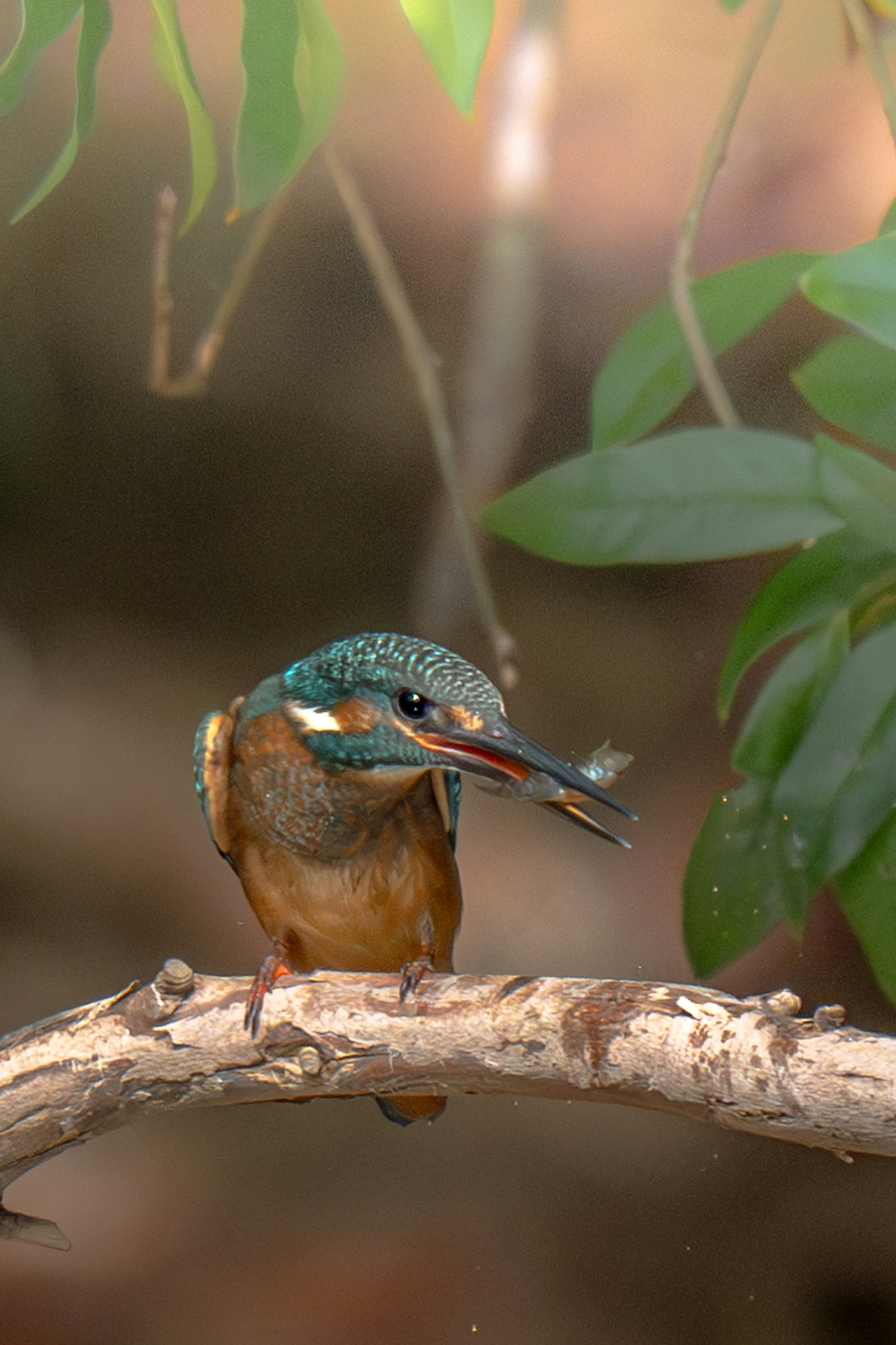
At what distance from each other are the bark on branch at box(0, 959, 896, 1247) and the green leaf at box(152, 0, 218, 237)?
904 millimetres

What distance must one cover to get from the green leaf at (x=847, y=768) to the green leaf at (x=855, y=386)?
245 mm

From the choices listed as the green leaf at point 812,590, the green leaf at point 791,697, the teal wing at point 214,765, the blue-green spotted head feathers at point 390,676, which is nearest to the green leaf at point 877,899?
the green leaf at point 791,697

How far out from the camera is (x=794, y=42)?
1228 mm

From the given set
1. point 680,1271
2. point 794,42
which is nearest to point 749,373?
point 794,42

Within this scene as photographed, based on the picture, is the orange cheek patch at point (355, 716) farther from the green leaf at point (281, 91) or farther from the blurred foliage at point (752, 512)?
the green leaf at point (281, 91)

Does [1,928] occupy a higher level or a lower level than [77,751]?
lower

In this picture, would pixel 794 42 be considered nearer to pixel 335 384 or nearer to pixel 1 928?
pixel 335 384

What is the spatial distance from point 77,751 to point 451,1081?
2.17ft

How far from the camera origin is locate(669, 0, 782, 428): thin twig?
123 cm

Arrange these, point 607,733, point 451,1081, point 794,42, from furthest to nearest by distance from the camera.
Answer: point 607,733, point 794,42, point 451,1081

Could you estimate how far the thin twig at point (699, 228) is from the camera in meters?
1.23

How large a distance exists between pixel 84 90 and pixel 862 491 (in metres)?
1.04

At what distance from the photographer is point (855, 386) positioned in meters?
1.25

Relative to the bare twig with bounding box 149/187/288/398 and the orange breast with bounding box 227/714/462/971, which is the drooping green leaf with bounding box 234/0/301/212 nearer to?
the bare twig with bounding box 149/187/288/398
